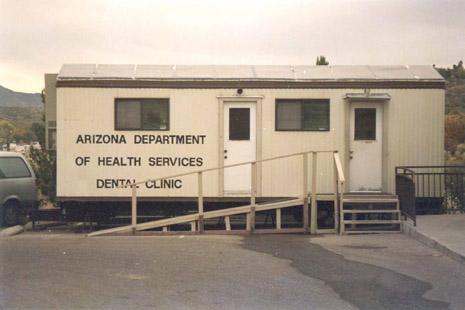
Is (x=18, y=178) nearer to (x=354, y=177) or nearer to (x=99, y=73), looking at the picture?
(x=99, y=73)

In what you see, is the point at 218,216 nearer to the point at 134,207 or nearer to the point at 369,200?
the point at 134,207

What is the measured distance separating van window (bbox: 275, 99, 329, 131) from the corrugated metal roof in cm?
48

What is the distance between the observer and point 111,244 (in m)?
11.6

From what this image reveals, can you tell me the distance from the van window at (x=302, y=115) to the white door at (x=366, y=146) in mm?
613

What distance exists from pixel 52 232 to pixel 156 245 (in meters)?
4.10

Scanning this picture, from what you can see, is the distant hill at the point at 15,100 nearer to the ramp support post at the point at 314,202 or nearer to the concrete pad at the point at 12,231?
the concrete pad at the point at 12,231

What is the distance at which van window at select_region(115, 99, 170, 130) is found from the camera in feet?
46.1

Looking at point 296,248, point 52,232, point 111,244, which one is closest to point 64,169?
point 52,232

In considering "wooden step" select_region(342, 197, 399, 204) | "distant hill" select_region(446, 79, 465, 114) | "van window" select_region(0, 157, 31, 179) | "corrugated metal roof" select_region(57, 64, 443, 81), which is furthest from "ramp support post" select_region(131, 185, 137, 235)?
"distant hill" select_region(446, 79, 465, 114)

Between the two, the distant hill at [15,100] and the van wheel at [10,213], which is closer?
the van wheel at [10,213]

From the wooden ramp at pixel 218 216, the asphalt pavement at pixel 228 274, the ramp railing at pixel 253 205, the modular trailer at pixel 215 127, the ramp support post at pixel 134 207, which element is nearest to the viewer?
the asphalt pavement at pixel 228 274

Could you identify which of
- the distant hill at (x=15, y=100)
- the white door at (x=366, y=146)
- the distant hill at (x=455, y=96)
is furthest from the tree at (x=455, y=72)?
the white door at (x=366, y=146)

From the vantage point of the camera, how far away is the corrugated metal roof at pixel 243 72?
14.1 m

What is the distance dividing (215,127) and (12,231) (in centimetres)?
456
